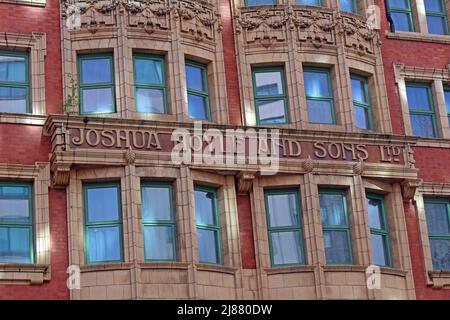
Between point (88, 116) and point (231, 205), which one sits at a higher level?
point (88, 116)

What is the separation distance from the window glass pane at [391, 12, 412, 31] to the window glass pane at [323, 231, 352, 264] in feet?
23.3

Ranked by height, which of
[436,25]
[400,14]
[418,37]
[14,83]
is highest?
[400,14]

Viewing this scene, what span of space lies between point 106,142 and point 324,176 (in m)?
5.67

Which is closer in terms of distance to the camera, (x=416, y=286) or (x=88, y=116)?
(x=88, y=116)

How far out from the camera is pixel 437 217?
32.0 m

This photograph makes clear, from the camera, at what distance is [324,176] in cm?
3025

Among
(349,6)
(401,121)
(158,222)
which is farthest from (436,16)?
(158,222)

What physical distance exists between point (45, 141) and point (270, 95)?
617 cm

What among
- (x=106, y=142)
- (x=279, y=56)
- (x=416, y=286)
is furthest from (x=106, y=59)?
(x=416, y=286)

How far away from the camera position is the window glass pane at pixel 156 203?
28.7 meters

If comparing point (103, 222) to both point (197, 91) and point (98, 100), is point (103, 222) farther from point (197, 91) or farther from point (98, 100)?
point (197, 91)

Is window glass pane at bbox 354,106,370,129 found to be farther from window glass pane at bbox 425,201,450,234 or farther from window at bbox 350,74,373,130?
window glass pane at bbox 425,201,450,234
